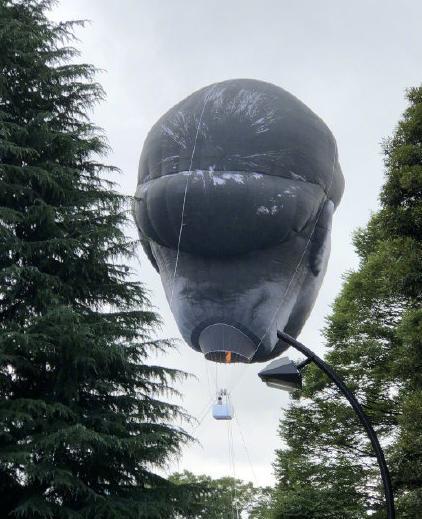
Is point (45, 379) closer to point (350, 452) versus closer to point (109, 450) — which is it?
point (109, 450)

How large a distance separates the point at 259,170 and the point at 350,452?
470 inches

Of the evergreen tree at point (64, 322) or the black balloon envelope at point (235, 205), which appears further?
the black balloon envelope at point (235, 205)

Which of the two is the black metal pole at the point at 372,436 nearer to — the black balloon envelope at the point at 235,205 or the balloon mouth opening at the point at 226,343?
the black balloon envelope at the point at 235,205

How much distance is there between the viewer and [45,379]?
36.5 feet

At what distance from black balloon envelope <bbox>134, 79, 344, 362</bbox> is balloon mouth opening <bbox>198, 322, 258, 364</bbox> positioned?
0.06 feet

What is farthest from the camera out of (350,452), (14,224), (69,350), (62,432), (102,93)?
(350,452)

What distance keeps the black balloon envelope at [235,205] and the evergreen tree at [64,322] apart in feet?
6.95

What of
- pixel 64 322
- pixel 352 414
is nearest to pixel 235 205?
pixel 64 322

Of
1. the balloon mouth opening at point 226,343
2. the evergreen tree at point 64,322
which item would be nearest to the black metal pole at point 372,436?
the evergreen tree at point 64,322

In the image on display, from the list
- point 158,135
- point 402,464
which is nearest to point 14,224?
point 158,135

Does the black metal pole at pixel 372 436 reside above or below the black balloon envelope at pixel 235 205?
below

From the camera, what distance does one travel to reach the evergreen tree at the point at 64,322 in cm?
1002

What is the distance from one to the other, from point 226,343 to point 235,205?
2406 millimetres

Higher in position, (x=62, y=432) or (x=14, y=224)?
(x=14, y=224)
